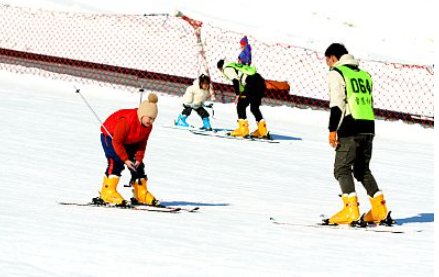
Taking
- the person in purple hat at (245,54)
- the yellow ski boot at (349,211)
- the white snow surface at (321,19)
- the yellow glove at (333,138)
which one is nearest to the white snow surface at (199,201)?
the yellow ski boot at (349,211)

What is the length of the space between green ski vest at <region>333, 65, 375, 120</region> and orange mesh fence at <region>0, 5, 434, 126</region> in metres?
12.5

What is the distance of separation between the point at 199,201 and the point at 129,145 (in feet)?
4.73

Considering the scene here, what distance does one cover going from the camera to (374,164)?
657 inches

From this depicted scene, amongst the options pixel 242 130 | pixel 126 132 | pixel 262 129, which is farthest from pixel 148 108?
pixel 262 129

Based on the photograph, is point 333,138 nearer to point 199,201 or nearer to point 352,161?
point 352,161

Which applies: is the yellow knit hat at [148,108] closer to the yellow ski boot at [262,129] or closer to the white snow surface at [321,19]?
the yellow ski boot at [262,129]

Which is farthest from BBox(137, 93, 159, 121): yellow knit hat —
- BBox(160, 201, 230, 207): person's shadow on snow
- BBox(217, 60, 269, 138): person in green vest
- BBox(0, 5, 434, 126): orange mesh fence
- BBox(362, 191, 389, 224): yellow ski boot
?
BBox(0, 5, 434, 126): orange mesh fence

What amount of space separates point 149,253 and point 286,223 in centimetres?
241

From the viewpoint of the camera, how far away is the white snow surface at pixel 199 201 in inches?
330

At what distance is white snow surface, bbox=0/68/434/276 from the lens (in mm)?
8391

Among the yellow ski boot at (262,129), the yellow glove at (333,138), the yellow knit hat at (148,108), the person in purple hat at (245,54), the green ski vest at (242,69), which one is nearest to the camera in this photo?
the yellow knit hat at (148,108)

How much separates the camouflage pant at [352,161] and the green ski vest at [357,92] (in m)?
0.20

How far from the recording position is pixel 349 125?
10.6 meters

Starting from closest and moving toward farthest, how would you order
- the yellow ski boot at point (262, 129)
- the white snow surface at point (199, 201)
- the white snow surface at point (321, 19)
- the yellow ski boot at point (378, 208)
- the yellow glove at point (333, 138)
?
the white snow surface at point (199, 201) < the yellow glove at point (333, 138) < the yellow ski boot at point (378, 208) < the yellow ski boot at point (262, 129) < the white snow surface at point (321, 19)
